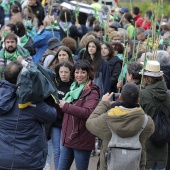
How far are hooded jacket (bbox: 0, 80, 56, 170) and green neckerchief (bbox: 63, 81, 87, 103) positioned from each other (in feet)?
3.85

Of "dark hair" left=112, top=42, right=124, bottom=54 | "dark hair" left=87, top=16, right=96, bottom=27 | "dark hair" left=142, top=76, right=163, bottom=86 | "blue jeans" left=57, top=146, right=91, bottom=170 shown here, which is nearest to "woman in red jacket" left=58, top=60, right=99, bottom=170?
"blue jeans" left=57, top=146, right=91, bottom=170

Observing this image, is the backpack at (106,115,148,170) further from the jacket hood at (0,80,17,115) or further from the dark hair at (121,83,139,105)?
the jacket hood at (0,80,17,115)

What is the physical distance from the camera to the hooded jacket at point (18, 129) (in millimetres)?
5961

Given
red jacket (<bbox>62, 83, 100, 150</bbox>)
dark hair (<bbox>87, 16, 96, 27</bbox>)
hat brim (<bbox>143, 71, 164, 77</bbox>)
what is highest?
dark hair (<bbox>87, 16, 96, 27</bbox>)

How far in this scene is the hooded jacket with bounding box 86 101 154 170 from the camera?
224 inches

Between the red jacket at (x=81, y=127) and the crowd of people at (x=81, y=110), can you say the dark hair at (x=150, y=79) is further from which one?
the red jacket at (x=81, y=127)

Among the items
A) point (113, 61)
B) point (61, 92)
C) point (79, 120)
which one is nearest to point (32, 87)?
point (79, 120)

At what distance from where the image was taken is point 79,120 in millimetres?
7078

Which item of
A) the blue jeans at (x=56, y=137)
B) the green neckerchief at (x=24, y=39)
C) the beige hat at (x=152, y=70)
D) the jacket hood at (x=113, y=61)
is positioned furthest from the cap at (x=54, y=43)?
the beige hat at (x=152, y=70)

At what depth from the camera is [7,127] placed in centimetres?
602

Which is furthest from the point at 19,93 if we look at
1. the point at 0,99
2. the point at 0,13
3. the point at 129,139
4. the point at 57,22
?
the point at 0,13

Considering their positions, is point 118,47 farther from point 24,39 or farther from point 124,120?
point 124,120

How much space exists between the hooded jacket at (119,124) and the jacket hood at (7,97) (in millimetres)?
814

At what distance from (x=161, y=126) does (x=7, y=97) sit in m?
1.81
